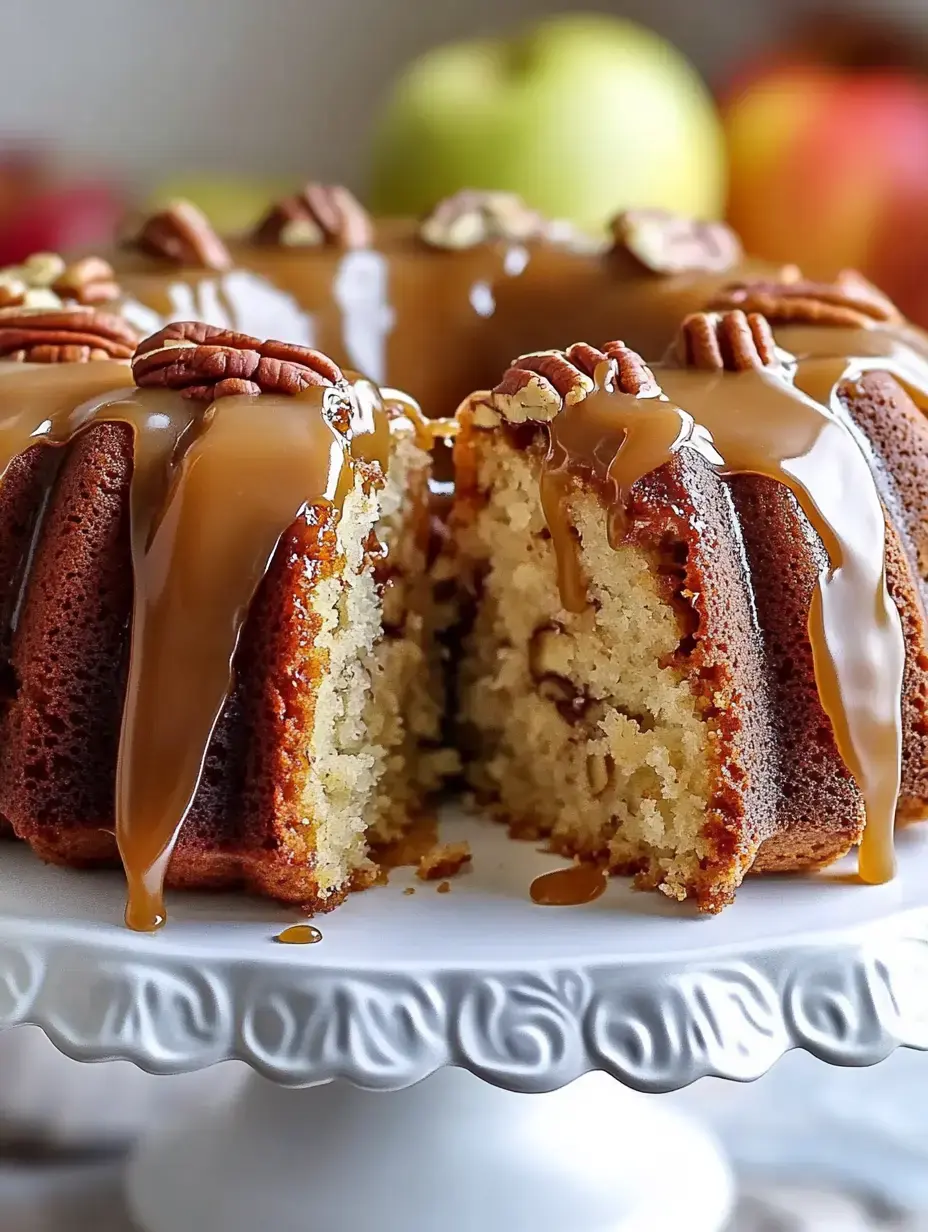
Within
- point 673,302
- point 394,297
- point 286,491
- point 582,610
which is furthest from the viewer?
point 394,297

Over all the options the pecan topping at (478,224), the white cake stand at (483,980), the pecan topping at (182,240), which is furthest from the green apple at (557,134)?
the white cake stand at (483,980)

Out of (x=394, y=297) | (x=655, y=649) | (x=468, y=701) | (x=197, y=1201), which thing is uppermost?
(x=394, y=297)

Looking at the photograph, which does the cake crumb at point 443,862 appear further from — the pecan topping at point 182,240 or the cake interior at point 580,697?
the pecan topping at point 182,240

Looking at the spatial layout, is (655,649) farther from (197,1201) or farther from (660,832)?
(197,1201)

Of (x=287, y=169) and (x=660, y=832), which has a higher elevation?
(x=287, y=169)

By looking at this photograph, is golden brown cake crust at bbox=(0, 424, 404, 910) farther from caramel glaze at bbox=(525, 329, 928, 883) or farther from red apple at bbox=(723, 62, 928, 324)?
red apple at bbox=(723, 62, 928, 324)

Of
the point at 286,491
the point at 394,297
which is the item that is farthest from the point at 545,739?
the point at 394,297
